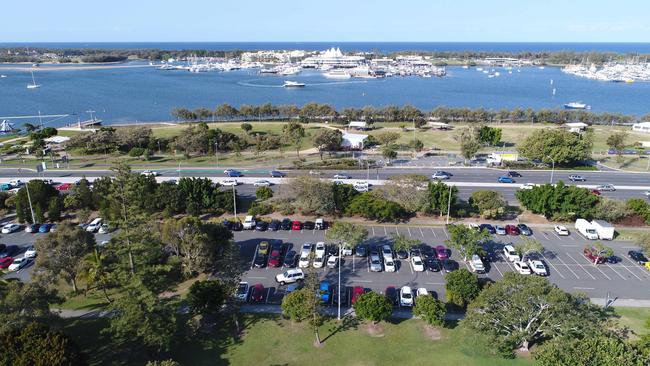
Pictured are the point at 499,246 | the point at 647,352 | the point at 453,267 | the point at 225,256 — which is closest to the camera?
the point at 647,352

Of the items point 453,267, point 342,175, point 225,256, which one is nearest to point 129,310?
point 225,256

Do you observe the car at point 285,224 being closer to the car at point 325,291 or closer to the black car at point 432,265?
the car at point 325,291

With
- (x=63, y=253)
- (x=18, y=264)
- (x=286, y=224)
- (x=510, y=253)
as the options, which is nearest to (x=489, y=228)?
(x=510, y=253)

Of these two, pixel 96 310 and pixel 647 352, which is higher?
pixel 647 352

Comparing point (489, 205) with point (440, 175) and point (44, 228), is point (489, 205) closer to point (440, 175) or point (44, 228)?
point (440, 175)

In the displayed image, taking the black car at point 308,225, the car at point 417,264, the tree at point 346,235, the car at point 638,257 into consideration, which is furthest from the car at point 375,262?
the car at point 638,257

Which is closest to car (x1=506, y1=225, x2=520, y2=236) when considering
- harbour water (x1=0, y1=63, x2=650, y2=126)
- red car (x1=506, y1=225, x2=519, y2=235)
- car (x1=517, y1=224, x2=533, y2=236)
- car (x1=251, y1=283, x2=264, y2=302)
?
red car (x1=506, y1=225, x2=519, y2=235)

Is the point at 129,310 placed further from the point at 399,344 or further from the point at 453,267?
the point at 453,267
